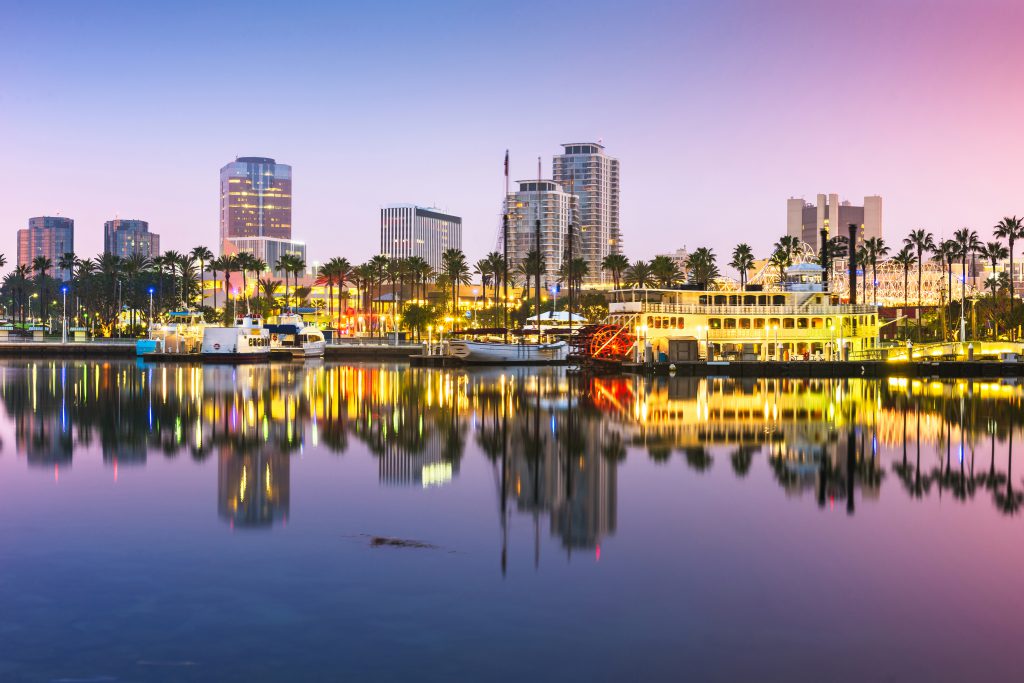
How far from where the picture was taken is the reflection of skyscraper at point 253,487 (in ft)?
75.5

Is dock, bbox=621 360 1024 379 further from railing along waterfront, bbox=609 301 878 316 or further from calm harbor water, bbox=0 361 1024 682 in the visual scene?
calm harbor water, bbox=0 361 1024 682

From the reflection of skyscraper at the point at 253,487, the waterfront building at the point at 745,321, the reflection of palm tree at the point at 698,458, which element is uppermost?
the waterfront building at the point at 745,321

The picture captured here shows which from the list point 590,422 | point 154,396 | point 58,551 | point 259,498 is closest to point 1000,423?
point 590,422

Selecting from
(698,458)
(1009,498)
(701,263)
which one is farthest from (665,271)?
(1009,498)

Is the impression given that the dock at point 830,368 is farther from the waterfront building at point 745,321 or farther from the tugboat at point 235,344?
the tugboat at point 235,344

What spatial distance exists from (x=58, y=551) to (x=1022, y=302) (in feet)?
422

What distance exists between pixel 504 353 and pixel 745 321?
25323mm

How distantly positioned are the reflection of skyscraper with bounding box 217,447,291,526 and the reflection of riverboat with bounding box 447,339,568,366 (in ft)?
214

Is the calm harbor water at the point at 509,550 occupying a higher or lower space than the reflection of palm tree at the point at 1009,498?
higher

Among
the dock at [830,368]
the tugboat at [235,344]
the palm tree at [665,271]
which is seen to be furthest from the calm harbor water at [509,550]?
the palm tree at [665,271]

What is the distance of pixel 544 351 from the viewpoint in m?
102

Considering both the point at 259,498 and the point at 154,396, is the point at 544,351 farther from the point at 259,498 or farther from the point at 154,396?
the point at 259,498

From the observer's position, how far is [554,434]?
39531 millimetres

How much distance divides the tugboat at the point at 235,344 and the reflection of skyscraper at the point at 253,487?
79634mm
